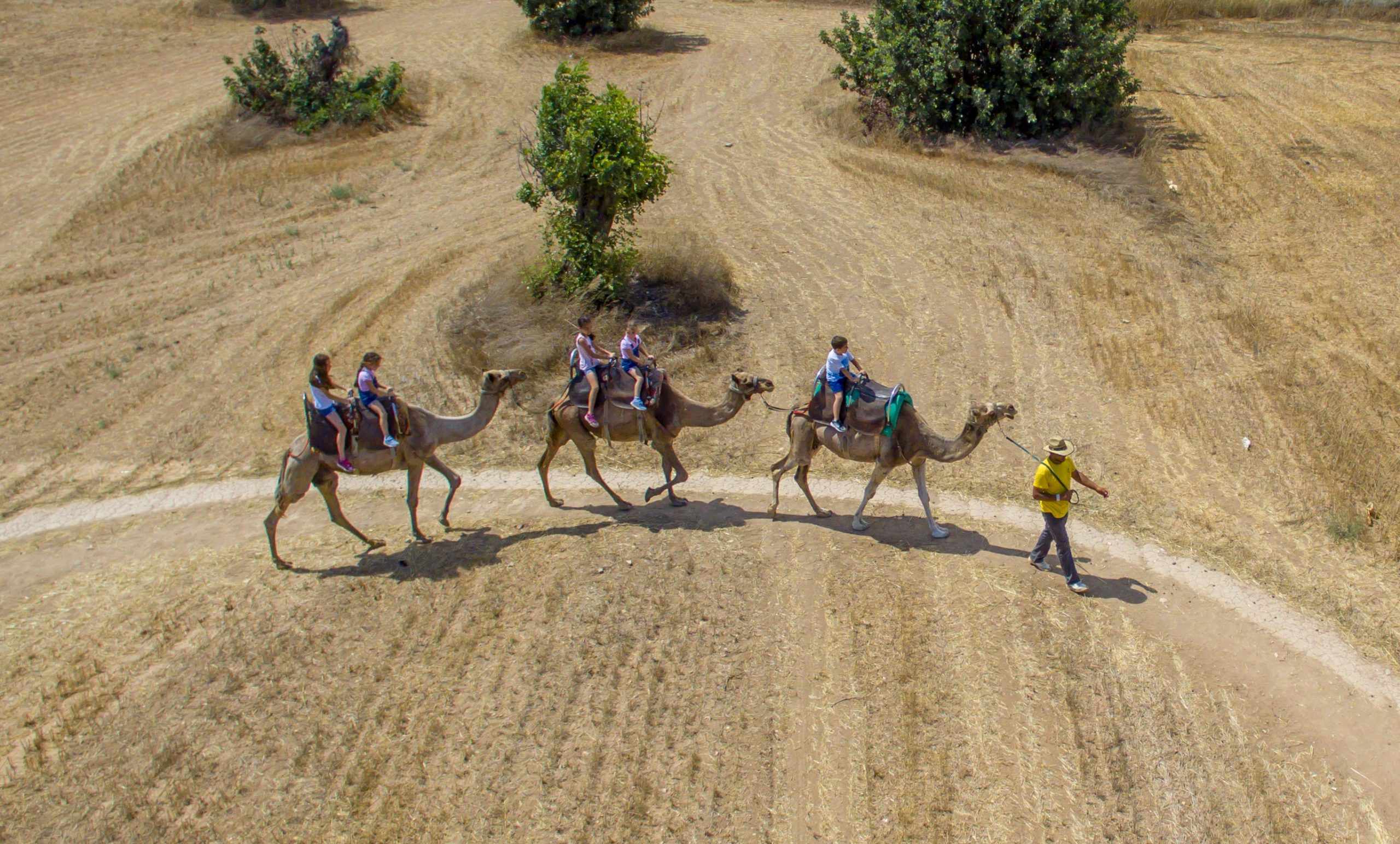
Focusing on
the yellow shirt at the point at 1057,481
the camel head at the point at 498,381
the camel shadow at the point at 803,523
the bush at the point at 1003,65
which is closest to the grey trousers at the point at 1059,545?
the yellow shirt at the point at 1057,481

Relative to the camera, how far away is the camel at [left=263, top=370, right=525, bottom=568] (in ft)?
42.4

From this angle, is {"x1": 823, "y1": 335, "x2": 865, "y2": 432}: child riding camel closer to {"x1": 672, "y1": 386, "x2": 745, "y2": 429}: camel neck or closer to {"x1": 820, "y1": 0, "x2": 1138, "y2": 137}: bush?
{"x1": 672, "y1": 386, "x2": 745, "y2": 429}: camel neck

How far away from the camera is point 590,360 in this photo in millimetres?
13531

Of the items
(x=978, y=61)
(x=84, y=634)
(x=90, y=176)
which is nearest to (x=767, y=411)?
(x=84, y=634)

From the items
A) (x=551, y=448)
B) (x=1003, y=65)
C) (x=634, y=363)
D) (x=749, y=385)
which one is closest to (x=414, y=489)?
(x=551, y=448)

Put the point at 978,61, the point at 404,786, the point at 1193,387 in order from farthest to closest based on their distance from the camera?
the point at 978,61 < the point at 1193,387 < the point at 404,786

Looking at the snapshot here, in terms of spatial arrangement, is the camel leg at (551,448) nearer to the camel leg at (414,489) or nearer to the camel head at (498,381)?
the camel head at (498,381)

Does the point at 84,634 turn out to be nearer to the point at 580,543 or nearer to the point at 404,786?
the point at 404,786

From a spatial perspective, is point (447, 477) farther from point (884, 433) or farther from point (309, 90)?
point (309, 90)

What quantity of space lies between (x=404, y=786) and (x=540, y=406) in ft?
28.0

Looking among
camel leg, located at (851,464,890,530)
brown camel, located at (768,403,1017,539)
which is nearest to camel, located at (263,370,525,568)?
brown camel, located at (768,403,1017,539)

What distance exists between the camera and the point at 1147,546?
1300 cm

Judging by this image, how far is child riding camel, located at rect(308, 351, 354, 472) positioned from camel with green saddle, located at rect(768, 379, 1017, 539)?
18.8 feet

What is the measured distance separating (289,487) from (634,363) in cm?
470
